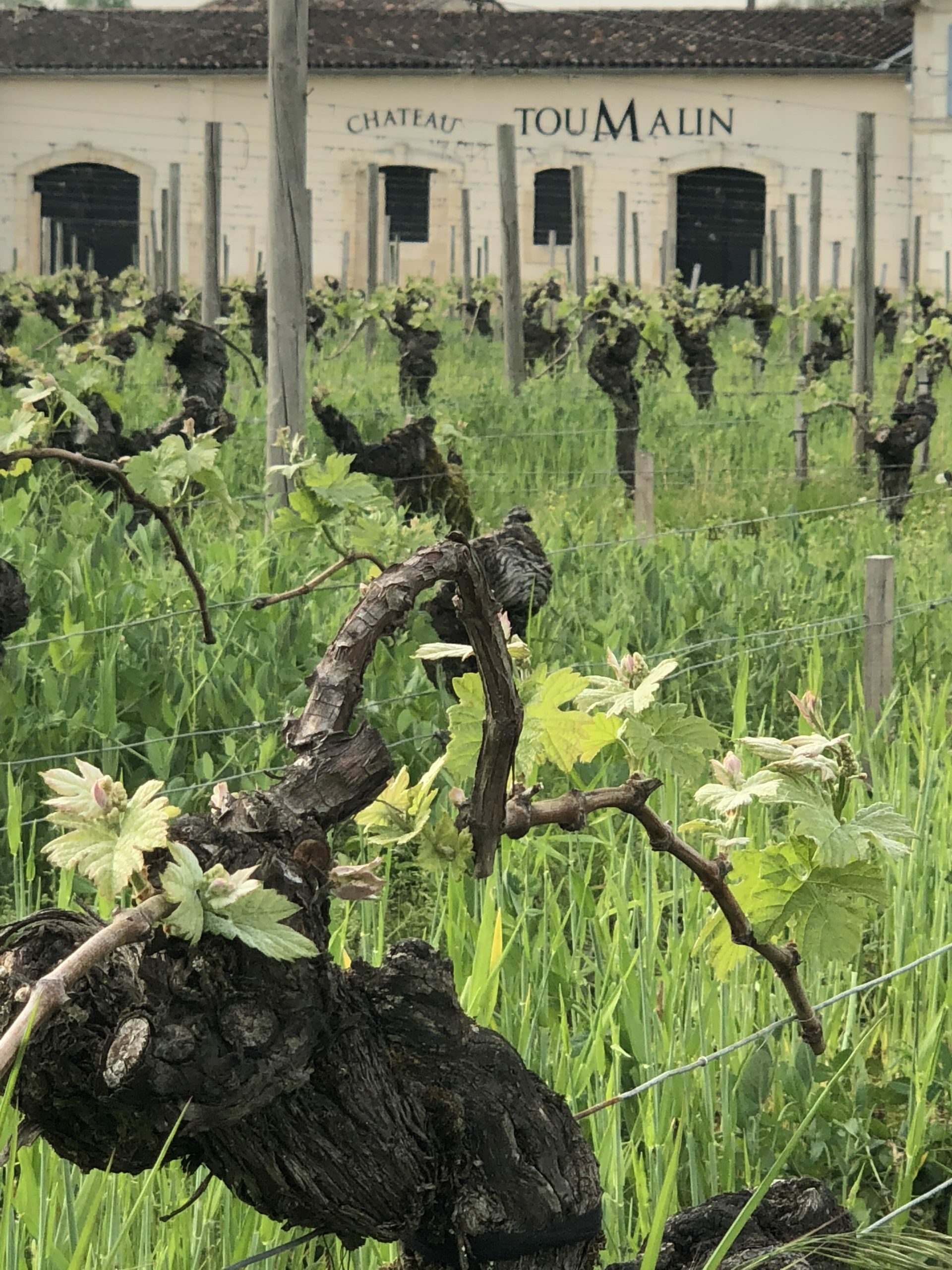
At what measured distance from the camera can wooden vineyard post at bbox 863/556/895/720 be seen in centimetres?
383

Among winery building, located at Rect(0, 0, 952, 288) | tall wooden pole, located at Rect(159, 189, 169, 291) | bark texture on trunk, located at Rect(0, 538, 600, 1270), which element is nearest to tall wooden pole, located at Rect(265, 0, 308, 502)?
bark texture on trunk, located at Rect(0, 538, 600, 1270)

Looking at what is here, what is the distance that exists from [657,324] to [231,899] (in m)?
9.98

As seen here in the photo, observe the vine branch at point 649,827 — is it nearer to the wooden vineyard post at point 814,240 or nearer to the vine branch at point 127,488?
the vine branch at point 127,488

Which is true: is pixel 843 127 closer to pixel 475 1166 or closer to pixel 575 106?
pixel 575 106

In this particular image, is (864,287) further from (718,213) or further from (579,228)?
(718,213)

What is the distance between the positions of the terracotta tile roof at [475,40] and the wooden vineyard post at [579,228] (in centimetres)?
1079

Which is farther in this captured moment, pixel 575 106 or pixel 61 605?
pixel 575 106

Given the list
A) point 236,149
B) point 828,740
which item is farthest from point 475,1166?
point 236,149

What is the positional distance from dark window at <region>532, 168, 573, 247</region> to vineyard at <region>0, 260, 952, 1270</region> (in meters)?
20.3

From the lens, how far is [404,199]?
84.6 ft

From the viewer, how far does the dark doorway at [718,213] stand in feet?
82.5

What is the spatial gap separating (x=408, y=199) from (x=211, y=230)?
18.4 meters

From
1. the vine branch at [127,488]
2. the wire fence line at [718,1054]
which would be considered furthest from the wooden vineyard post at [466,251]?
the wire fence line at [718,1054]

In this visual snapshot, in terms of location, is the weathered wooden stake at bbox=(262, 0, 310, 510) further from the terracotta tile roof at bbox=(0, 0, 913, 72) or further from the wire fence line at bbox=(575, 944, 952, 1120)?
the terracotta tile roof at bbox=(0, 0, 913, 72)
